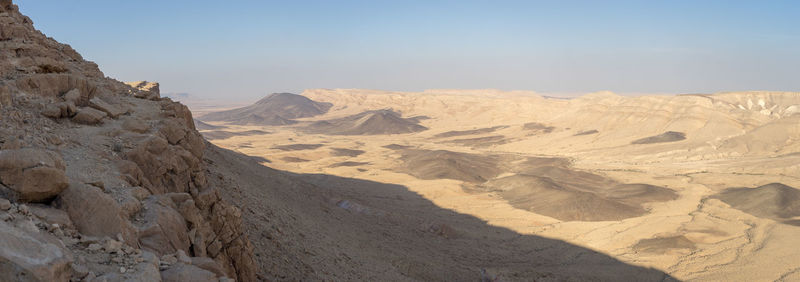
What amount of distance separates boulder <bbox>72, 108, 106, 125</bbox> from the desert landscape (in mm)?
35

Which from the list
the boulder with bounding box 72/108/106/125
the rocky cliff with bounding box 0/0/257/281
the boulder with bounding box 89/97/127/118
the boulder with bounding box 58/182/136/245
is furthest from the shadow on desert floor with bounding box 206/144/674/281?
the boulder with bounding box 58/182/136/245

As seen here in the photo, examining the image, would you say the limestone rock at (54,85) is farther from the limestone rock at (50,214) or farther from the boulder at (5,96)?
the limestone rock at (50,214)

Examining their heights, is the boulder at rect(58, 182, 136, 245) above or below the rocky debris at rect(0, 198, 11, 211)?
below

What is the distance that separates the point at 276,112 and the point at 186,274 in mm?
128362

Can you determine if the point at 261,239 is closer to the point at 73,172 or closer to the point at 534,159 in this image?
the point at 73,172

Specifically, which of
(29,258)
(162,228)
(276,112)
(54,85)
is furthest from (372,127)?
(29,258)

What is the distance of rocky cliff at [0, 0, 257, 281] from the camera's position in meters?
4.95

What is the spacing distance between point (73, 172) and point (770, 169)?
5250cm

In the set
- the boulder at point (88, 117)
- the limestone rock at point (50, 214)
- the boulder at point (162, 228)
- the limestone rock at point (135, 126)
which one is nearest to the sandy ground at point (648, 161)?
the boulder at point (162, 228)

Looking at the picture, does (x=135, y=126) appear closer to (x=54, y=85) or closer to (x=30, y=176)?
(x=54, y=85)

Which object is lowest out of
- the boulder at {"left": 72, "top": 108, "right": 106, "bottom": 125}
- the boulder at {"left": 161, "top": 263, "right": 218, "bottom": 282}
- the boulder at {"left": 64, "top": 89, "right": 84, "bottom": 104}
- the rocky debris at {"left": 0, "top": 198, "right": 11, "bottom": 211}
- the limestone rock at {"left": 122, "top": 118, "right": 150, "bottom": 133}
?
the boulder at {"left": 161, "top": 263, "right": 218, "bottom": 282}

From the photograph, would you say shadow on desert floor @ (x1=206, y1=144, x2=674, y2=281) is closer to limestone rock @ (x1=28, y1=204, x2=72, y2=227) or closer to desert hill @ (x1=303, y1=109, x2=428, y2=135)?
limestone rock @ (x1=28, y1=204, x2=72, y2=227)

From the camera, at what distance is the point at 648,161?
52.2 metres

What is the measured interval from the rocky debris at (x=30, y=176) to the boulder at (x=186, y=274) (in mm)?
1721
